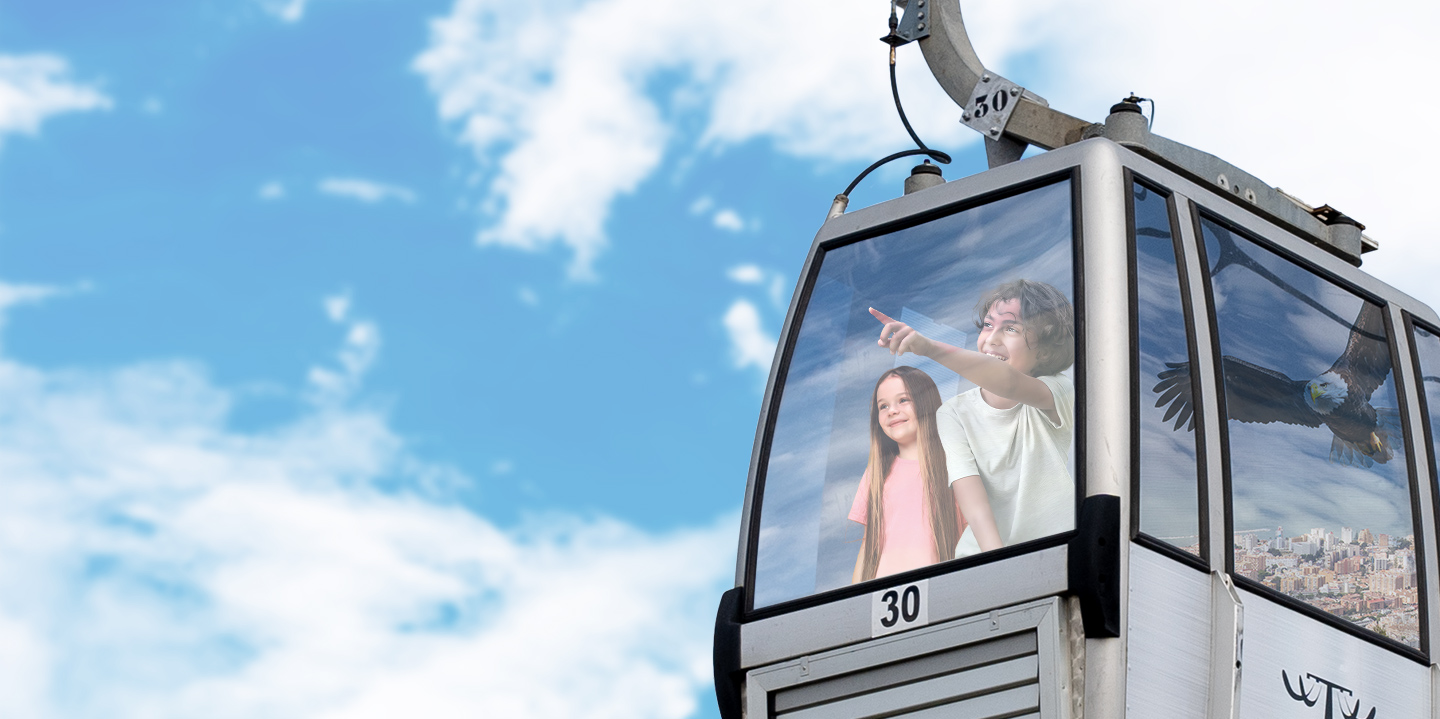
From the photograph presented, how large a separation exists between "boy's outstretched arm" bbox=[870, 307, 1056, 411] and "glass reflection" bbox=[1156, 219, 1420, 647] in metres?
0.65

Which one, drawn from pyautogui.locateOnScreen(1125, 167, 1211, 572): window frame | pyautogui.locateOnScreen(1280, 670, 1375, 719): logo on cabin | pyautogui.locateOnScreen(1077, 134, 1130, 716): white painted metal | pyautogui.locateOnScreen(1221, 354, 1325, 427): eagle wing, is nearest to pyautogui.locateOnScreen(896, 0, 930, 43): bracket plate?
pyautogui.locateOnScreen(1077, 134, 1130, 716): white painted metal

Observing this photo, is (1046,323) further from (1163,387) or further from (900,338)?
(900,338)

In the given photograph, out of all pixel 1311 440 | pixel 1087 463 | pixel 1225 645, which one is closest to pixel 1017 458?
pixel 1087 463

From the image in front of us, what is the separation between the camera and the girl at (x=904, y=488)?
10.7m

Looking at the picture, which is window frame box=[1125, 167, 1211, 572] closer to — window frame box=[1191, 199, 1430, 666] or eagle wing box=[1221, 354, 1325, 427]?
window frame box=[1191, 199, 1430, 666]

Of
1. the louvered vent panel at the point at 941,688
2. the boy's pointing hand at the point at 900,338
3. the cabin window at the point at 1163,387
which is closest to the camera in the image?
the louvered vent panel at the point at 941,688

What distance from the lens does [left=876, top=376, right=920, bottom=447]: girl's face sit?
11.2 metres

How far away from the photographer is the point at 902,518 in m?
10.9

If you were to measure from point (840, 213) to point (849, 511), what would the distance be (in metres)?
1.94

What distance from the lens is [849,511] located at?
36.6 feet

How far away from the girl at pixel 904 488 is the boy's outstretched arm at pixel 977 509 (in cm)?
5

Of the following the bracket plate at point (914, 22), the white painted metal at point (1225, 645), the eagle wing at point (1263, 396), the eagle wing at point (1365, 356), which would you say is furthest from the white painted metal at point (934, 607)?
the bracket plate at point (914, 22)

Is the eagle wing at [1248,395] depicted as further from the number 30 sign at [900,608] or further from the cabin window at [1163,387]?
the number 30 sign at [900,608]

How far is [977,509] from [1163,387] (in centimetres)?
110
